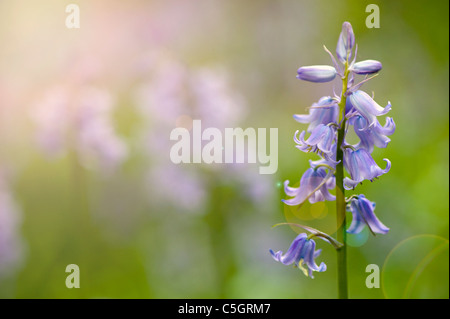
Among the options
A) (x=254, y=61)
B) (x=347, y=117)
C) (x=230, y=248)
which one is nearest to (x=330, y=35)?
(x=254, y=61)

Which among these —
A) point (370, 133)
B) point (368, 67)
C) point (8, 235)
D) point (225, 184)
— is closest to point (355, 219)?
point (370, 133)

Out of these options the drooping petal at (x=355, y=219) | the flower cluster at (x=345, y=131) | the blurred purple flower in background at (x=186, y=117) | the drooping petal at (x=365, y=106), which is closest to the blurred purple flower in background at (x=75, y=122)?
the blurred purple flower in background at (x=186, y=117)

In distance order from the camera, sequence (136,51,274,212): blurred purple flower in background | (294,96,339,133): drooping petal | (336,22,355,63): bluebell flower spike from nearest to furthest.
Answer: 1. (336,22,355,63): bluebell flower spike
2. (294,96,339,133): drooping petal
3. (136,51,274,212): blurred purple flower in background

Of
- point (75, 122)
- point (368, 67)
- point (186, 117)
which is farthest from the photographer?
point (75, 122)

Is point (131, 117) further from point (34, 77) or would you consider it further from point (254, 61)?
point (254, 61)

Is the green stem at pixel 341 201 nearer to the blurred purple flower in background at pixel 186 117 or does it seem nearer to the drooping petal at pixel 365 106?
the drooping petal at pixel 365 106

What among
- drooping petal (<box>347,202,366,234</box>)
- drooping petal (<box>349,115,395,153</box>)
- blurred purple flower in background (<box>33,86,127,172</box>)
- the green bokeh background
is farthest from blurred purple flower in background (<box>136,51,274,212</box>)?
drooping petal (<box>349,115,395,153</box>)

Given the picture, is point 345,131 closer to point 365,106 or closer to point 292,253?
point 365,106

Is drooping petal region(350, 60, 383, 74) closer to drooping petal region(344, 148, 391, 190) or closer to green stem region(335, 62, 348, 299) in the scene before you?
green stem region(335, 62, 348, 299)
